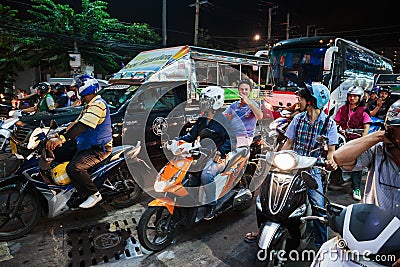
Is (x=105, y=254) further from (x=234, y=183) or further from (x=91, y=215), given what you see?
(x=234, y=183)

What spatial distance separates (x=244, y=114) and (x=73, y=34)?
13903 millimetres

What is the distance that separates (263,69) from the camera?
12.5m

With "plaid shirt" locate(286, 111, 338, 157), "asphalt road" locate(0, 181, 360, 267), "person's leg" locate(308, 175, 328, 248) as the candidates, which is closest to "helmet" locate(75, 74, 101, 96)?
"asphalt road" locate(0, 181, 360, 267)

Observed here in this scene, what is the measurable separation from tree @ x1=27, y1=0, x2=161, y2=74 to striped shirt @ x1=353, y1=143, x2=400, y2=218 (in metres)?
14.6

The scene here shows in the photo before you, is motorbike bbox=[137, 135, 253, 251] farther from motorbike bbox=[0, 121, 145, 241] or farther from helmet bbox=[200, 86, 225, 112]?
motorbike bbox=[0, 121, 145, 241]

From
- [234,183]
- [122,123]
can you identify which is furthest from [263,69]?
[234,183]

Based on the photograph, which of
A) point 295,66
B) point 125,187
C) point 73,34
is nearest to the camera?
point 125,187

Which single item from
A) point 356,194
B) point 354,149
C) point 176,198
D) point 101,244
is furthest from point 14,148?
point 356,194

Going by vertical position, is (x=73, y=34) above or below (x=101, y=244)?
above

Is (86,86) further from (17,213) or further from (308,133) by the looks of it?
(308,133)

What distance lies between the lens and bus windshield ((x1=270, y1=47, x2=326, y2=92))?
393 inches

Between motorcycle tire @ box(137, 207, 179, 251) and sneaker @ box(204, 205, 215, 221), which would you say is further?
sneaker @ box(204, 205, 215, 221)

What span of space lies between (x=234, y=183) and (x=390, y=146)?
2155 millimetres

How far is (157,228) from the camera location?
307 cm
